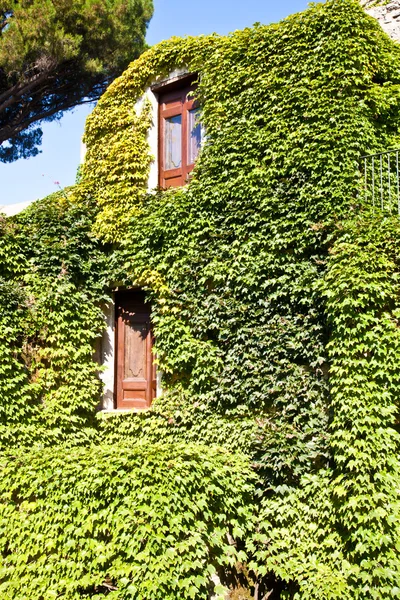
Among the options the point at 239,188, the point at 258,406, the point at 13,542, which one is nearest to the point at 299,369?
A: the point at 258,406

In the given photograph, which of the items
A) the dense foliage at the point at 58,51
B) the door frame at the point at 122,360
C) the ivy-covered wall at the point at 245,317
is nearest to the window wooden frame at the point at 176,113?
the ivy-covered wall at the point at 245,317

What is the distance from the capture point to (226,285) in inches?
315

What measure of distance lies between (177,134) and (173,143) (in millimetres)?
174

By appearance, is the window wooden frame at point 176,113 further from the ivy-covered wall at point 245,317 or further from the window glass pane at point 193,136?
the ivy-covered wall at point 245,317

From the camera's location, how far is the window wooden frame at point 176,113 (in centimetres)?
945

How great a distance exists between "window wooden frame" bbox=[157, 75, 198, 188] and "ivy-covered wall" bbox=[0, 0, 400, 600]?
292 mm

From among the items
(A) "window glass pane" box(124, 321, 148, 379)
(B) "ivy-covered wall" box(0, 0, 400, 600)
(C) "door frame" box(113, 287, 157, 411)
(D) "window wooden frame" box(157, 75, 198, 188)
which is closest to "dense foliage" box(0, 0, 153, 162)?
(B) "ivy-covered wall" box(0, 0, 400, 600)

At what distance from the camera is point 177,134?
32.0ft

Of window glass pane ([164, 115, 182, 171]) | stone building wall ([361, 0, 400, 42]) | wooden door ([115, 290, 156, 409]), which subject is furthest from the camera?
window glass pane ([164, 115, 182, 171])

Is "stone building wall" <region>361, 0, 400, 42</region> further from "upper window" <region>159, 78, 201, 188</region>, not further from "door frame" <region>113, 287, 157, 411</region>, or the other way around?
"door frame" <region>113, 287, 157, 411</region>

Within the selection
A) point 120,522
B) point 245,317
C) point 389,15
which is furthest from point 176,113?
point 120,522

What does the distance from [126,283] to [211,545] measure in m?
4.63

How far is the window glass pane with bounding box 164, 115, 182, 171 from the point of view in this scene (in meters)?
9.66

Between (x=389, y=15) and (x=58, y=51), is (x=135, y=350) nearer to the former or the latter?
(x=389, y=15)
